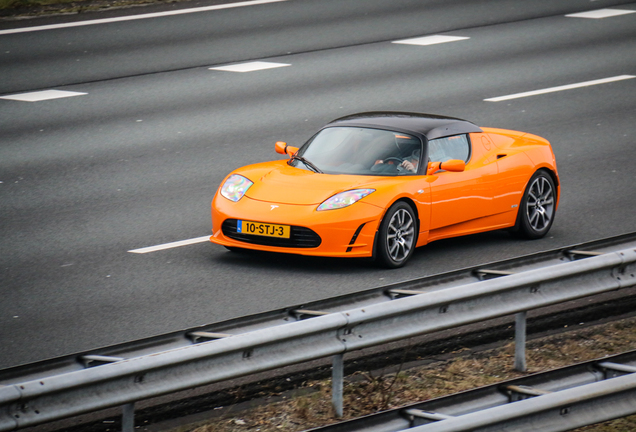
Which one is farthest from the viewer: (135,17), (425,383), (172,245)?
(135,17)

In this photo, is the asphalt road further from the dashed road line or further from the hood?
the hood

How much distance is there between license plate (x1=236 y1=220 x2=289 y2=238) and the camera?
8906mm

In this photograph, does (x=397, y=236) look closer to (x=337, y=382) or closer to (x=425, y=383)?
(x=425, y=383)

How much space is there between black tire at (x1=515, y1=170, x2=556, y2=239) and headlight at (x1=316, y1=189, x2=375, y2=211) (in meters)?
2.07

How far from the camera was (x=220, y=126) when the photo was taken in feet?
47.1

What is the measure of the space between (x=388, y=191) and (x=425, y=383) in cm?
283

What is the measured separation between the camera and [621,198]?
11695 mm

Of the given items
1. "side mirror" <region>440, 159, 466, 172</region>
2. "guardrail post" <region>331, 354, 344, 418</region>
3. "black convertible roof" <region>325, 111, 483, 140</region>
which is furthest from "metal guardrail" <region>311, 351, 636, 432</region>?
"black convertible roof" <region>325, 111, 483, 140</region>

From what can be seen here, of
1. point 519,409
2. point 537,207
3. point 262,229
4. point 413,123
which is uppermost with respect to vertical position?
point 413,123

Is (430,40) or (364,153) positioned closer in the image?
(364,153)

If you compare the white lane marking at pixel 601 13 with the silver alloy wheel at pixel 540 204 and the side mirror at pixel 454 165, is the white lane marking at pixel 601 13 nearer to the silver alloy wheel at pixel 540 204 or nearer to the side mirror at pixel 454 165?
the silver alloy wheel at pixel 540 204

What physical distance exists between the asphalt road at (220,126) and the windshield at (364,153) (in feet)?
2.94

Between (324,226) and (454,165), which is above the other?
(454,165)

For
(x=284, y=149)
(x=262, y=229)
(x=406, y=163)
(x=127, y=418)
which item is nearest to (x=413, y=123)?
(x=406, y=163)
